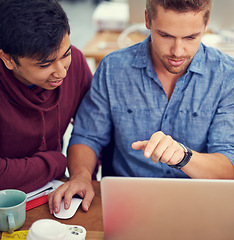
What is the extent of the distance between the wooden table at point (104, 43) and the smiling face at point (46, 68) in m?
1.22

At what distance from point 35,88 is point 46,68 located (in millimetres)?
149

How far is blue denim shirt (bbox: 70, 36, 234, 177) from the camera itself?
1.36m

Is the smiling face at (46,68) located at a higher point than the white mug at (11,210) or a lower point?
higher

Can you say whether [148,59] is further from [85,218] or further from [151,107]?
[85,218]

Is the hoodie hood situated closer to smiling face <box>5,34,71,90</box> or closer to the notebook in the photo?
smiling face <box>5,34,71,90</box>

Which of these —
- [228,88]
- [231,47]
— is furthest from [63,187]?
[231,47]

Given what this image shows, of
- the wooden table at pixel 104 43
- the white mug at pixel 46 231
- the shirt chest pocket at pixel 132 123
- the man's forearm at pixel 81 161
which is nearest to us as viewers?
the white mug at pixel 46 231

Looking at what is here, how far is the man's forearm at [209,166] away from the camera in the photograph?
3.96 feet

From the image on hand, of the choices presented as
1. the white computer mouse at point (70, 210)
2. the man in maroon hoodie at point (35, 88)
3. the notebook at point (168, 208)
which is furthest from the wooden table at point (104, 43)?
the notebook at point (168, 208)

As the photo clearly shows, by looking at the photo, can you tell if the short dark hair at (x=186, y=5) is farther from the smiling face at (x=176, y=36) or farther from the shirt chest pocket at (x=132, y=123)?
the shirt chest pocket at (x=132, y=123)

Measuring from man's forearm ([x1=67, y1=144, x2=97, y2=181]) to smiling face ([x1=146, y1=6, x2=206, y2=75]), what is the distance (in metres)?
0.44

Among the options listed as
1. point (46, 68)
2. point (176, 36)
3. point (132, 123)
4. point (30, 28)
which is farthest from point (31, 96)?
point (176, 36)

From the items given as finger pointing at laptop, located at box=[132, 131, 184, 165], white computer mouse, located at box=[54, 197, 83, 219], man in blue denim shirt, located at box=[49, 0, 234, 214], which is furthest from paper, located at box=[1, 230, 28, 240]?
finger pointing at laptop, located at box=[132, 131, 184, 165]

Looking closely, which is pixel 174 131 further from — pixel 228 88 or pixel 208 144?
pixel 228 88
